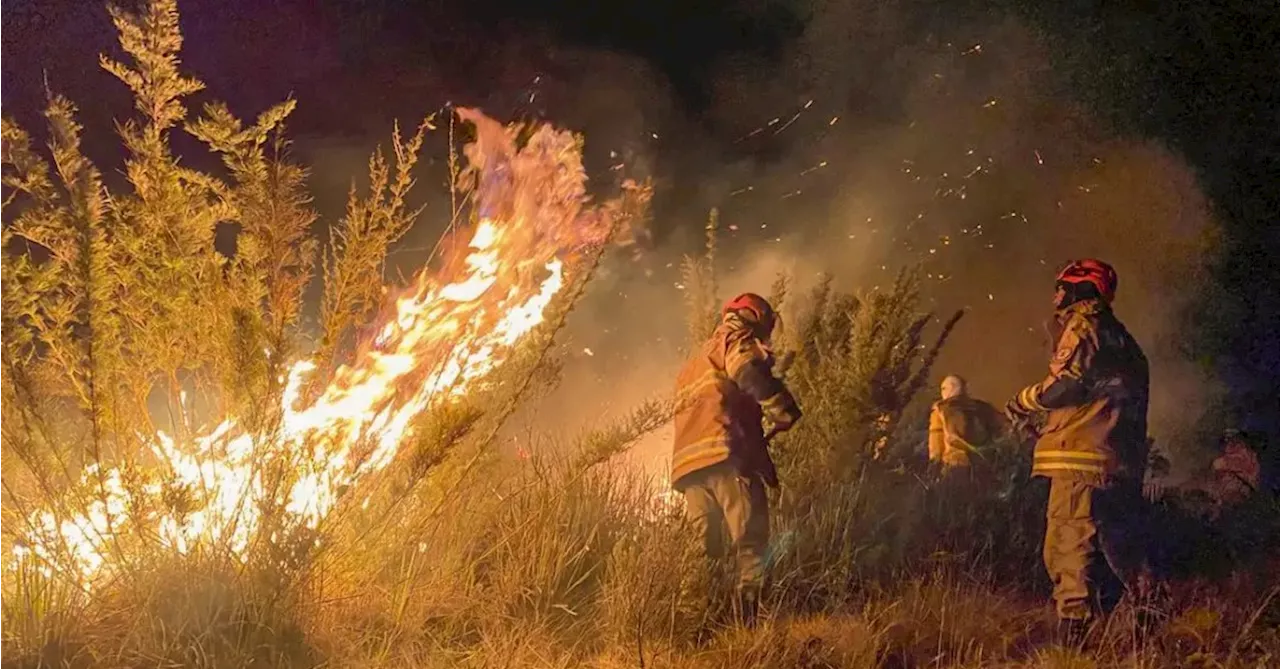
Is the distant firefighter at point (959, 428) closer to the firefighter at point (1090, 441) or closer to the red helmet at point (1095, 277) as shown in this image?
the firefighter at point (1090, 441)

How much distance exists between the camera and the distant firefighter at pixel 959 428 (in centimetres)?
769

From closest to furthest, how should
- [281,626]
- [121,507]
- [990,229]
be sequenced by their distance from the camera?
1. [281,626]
2. [121,507]
3. [990,229]

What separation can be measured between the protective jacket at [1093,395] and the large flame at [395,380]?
2.16 meters

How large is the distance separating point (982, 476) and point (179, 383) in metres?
5.20

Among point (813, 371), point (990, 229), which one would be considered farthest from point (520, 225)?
point (990, 229)

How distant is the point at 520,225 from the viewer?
4.93 meters

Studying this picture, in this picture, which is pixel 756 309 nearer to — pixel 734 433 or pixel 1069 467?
pixel 734 433

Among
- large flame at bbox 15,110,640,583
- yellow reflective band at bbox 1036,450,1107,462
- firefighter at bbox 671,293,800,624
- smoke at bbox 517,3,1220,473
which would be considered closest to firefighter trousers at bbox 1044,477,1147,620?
yellow reflective band at bbox 1036,450,1107,462

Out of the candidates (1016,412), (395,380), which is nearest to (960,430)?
(1016,412)

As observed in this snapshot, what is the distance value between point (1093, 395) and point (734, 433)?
1.65m

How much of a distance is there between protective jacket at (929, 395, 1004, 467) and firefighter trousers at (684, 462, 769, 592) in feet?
9.63

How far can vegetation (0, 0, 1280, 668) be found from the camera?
3674 mm

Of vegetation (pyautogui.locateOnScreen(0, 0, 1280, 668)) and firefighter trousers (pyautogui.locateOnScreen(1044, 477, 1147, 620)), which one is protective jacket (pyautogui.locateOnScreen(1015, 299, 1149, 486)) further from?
vegetation (pyautogui.locateOnScreen(0, 0, 1280, 668))

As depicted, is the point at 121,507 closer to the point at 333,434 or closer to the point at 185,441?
the point at 185,441
